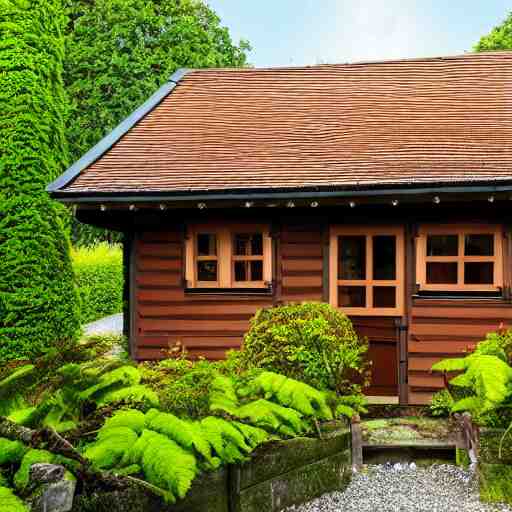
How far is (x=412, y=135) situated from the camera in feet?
30.0

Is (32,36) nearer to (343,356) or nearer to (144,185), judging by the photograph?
(144,185)

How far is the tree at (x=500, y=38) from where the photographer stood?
27.3 metres

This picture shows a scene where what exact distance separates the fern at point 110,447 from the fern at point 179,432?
165 millimetres

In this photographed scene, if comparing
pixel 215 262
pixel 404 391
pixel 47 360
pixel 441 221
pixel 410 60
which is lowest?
pixel 404 391

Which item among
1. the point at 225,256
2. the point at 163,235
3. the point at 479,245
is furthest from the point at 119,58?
the point at 479,245

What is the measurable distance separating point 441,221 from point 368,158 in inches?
50.9

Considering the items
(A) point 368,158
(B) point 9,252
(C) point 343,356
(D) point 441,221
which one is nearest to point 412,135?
Answer: (A) point 368,158

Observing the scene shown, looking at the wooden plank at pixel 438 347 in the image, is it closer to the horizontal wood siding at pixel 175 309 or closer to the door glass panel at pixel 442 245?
the door glass panel at pixel 442 245

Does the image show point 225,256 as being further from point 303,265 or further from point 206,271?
point 303,265

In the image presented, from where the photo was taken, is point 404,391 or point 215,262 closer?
point 404,391

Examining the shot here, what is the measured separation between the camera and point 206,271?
8.87m

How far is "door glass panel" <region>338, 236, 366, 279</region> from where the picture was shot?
8.42 m

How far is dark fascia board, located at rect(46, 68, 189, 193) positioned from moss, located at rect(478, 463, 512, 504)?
588cm

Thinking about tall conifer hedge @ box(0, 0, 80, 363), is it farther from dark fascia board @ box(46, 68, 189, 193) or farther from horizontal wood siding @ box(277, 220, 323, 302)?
horizontal wood siding @ box(277, 220, 323, 302)
